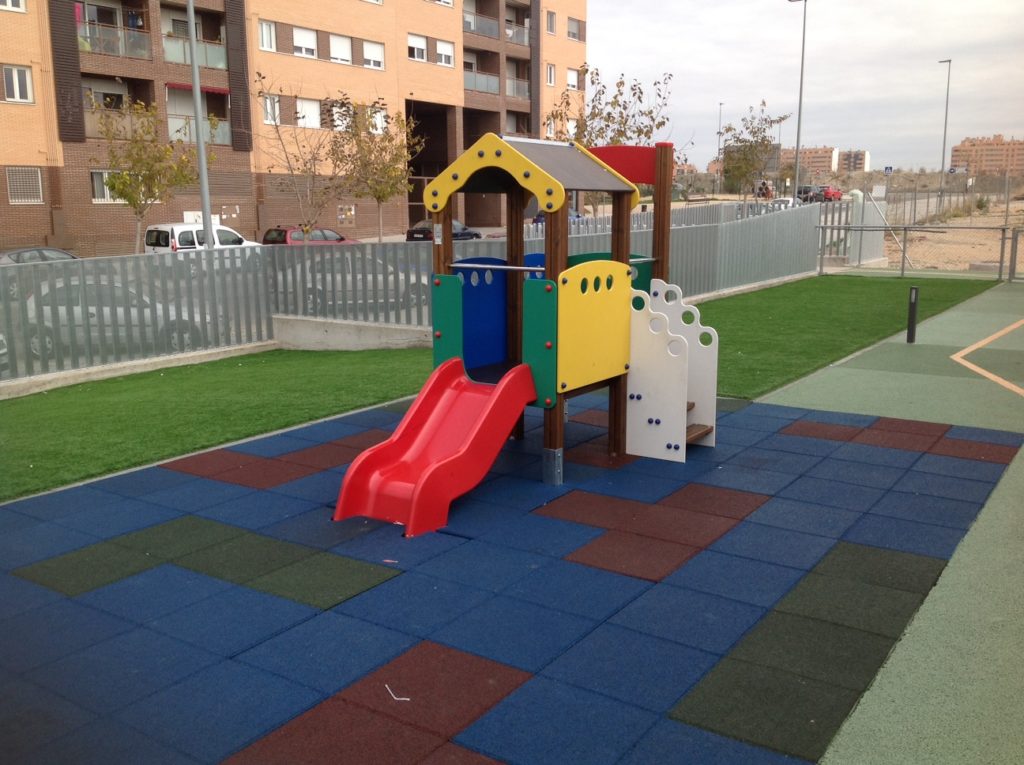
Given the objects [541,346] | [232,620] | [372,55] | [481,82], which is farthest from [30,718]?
[481,82]

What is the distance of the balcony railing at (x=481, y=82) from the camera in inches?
1941

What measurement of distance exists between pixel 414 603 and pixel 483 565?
648 mm

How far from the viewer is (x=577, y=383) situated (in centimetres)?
720

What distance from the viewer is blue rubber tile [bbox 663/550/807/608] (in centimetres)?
514

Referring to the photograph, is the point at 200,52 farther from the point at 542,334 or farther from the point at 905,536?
the point at 905,536

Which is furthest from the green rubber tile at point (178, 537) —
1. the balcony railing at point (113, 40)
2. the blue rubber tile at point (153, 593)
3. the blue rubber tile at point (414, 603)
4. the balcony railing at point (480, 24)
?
the balcony railing at point (480, 24)

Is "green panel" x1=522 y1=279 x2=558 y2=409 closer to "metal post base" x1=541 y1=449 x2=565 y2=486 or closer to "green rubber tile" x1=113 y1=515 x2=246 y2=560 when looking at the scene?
"metal post base" x1=541 y1=449 x2=565 y2=486

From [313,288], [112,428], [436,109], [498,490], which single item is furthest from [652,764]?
[436,109]

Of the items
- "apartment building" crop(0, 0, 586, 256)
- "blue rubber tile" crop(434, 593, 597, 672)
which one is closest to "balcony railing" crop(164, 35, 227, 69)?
"apartment building" crop(0, 0, 586, 256)

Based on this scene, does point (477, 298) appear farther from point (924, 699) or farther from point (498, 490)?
point (924, 699)

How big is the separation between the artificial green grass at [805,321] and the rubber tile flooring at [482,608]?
359cm

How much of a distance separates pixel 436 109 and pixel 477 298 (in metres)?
43.5

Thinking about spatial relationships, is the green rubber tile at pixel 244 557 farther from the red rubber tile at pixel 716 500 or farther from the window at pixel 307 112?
the window at pixel 307 112

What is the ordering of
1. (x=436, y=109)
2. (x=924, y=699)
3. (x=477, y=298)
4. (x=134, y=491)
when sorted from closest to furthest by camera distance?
(x=924, y=699) → (x=134, y=491) → (x=477, y=298) → (x=436, y=109)
